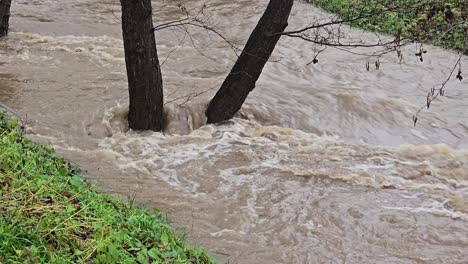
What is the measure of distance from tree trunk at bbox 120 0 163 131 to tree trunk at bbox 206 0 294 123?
88 cm

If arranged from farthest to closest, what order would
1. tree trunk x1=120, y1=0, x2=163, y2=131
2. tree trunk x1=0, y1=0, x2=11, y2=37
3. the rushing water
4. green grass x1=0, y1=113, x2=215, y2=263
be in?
tree trunk x1=0, y1=0, x2=11, y2=37 < tree trunk x1=120, y1=0, x2=163, y2=131 < the rushing water < green grass x1=0, y1=113, x2=215, y2=263

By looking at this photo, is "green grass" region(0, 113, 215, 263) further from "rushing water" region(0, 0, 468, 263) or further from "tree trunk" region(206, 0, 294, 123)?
"tree trunk" region(206, 0, 294, 123)

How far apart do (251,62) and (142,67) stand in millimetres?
1505

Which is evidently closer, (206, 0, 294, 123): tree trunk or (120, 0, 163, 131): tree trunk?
(120, 0, 163, 131): tree trunk

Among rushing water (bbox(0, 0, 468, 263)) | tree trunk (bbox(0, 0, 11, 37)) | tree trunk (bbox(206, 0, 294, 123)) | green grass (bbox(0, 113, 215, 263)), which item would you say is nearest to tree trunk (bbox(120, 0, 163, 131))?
rushing water (bbox(0, 0, 468, 263))

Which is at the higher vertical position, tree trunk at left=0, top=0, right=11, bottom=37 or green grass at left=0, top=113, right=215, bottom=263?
tree trunk at left=0, top=0, right=11, bottom=37

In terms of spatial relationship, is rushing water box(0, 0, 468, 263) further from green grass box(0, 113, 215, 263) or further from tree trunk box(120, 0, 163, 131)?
green grass box(0, 113, 215, 263)

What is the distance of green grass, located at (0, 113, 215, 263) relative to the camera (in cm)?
321

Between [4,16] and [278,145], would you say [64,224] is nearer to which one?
[278,145]

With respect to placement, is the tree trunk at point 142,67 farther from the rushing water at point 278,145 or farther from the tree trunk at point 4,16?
the tree trunk at point 4,16

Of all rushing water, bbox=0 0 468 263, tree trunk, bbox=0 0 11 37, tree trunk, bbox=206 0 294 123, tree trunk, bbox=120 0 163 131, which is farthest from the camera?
tree trunk, bbox=0 0 11 37

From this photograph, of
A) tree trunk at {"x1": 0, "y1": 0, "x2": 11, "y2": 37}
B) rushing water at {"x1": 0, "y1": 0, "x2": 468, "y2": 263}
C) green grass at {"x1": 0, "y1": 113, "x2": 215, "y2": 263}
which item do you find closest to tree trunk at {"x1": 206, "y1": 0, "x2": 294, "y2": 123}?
rushing water at {"x1": 0, "y1": 0, "x2": 468, "y2": 263}

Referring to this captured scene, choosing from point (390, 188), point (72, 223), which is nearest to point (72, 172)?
point (72, 223)

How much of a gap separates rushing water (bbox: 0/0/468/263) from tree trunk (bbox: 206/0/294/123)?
26cm
